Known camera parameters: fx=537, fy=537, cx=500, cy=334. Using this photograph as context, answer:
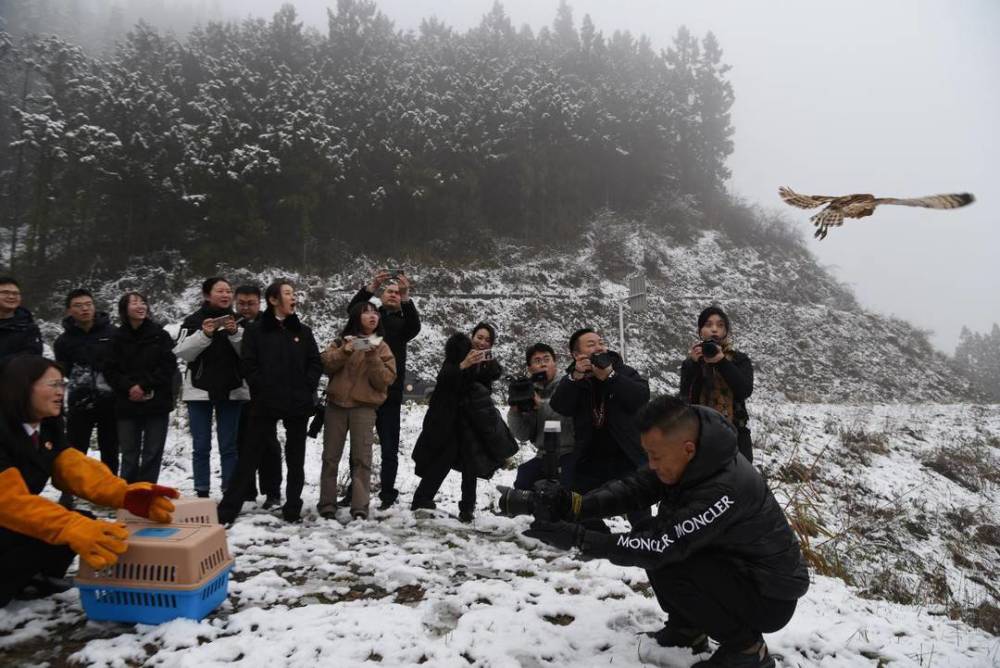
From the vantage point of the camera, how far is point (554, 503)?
8.36 feet

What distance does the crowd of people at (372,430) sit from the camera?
230 centimetres

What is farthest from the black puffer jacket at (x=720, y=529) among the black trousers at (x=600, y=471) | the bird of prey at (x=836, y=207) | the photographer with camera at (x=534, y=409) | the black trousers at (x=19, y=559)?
the black trousers at (x=19, y=559)

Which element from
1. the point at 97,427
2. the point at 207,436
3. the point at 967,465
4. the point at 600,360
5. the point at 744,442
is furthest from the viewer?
the point at 967,465

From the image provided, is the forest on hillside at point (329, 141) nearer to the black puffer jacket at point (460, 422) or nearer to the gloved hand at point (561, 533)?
the black puffer jacket at point (460, 422)

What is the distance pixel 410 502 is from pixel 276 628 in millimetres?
2861

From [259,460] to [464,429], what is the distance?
176 cm

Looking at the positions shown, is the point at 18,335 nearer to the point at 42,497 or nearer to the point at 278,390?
the point at 278,390

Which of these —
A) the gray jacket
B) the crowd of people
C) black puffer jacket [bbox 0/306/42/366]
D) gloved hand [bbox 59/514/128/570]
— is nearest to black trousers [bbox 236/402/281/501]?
the crowd of people

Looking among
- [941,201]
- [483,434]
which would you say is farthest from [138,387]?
[941,201]

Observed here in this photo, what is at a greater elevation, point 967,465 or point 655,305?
point 655,305

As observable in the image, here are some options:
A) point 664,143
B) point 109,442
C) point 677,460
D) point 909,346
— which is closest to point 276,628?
point 677,460

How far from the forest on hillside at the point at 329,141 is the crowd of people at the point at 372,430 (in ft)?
65.7

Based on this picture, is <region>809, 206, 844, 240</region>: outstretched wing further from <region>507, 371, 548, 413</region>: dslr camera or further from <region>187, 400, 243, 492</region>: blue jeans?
<region>187, 400, 243, 492</region>: blue jeans

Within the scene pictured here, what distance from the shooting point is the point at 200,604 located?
2572mm
